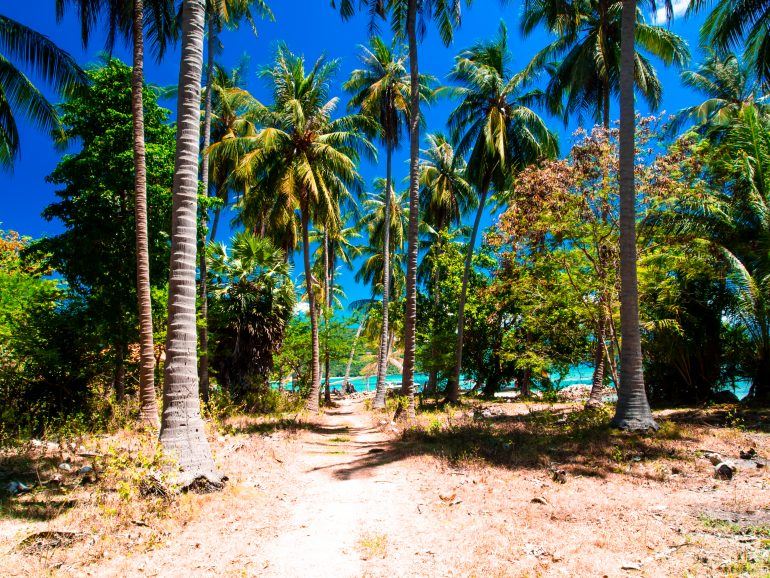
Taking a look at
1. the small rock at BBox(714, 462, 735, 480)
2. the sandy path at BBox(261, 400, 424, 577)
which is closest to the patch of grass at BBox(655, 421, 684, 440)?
the small rock at BBox(714, 462, 735, 480)

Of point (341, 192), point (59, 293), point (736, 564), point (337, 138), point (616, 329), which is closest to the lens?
point (736, 564)

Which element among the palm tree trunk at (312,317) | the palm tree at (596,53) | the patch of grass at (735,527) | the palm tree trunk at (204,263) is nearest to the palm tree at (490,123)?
the palm tree at (596,53)

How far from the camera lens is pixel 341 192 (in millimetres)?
20359

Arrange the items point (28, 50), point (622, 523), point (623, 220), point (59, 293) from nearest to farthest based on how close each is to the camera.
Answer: point (622, 523) < point (623, 220) < point (28, 50) < point (59, 293)

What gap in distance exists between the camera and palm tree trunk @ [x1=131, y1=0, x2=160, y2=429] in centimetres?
978

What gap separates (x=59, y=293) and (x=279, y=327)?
Result: 812cm

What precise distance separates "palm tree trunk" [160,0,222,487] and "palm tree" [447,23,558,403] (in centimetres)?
1274

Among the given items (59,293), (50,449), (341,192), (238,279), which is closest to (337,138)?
(341,192)

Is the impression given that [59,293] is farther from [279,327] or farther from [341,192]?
[341,192]

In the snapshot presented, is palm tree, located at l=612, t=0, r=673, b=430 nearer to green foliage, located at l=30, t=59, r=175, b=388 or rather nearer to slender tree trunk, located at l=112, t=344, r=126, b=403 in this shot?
green foliage, located at l=30, t=59, r=175, b=388

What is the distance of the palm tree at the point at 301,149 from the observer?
16641 millimetres

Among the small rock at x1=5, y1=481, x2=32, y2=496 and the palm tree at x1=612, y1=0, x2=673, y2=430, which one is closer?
the small rock at x1=5, y1=481, x2=32, y2=496

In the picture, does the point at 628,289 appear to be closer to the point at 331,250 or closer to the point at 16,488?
the point at 16,488

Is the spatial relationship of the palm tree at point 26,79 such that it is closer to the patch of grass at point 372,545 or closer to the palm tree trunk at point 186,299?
the palm tree trunk at point 186,299
